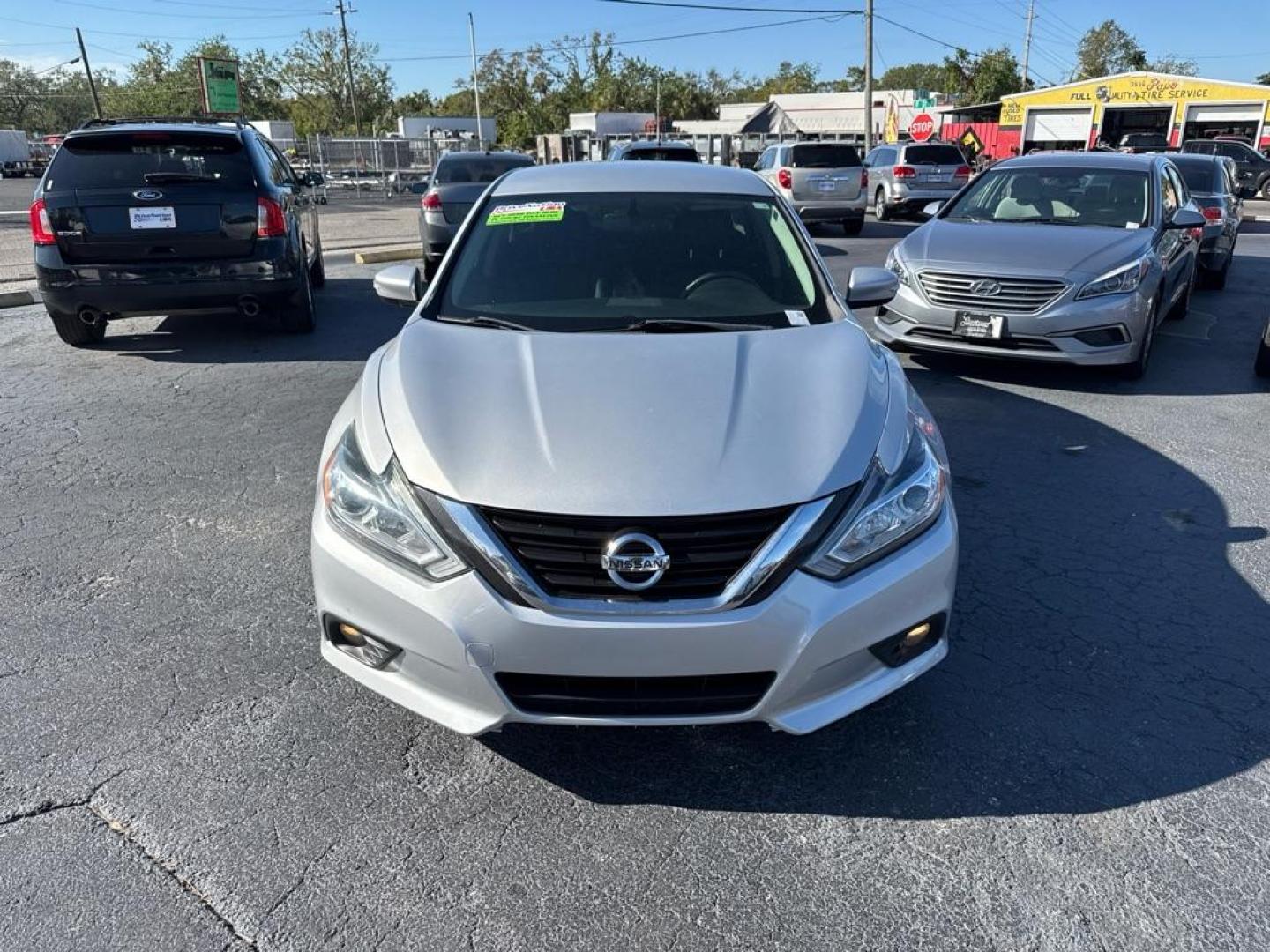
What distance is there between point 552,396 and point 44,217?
6.01 metres

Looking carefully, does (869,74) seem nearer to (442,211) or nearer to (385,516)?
(442,211)

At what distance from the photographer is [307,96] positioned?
241ft

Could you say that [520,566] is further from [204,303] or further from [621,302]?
[204,303]

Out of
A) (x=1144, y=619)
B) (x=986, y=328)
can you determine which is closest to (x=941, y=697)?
(x=1144, y=619)

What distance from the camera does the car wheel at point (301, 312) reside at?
772 centimetres

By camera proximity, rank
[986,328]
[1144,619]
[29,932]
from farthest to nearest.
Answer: [986,328]
[1144,619]
[29,932]

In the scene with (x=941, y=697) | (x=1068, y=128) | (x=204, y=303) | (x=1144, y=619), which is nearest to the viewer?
(x=941, y=697)

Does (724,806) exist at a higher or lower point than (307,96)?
lower

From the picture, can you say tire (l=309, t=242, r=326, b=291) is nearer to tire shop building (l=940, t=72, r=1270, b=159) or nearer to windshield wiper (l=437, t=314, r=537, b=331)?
windshield wiper (l=437, t=314, r=537, b=331)

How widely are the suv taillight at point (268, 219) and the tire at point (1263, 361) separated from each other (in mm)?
7638

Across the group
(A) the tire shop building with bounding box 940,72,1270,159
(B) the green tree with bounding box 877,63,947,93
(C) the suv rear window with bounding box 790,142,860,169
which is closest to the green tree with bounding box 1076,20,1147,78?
(B) the green tree with bounding box 877,63,947,93

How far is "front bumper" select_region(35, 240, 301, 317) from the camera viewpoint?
674 cm

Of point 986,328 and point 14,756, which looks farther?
point 986,328

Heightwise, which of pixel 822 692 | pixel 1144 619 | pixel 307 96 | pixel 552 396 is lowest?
pixel 1144 619
